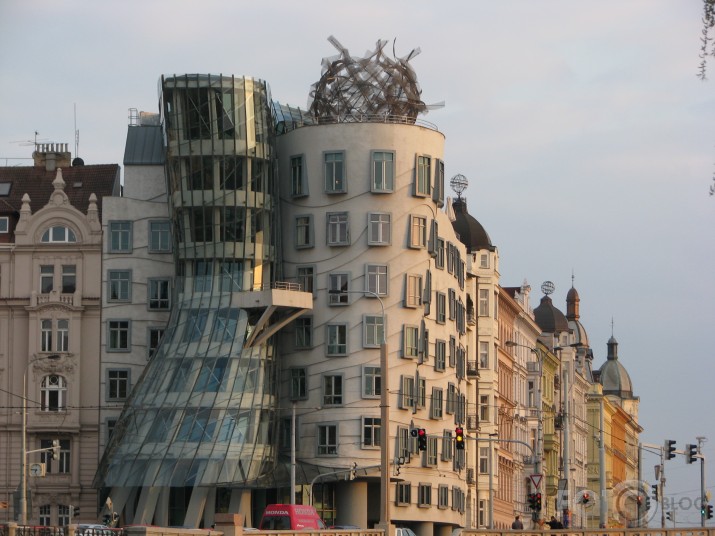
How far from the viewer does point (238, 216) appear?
93688 millimetres

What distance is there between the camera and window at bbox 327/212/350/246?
94.6 m

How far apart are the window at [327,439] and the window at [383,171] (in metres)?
12.3

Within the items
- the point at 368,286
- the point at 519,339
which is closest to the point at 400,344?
the point at 368,286

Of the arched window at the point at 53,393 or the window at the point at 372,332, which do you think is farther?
the arched window at the point at 53,393

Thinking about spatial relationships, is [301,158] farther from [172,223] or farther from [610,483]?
[610,483]

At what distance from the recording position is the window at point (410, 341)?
94625 mm

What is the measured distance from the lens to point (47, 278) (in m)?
97.3

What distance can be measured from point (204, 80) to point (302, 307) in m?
12.4

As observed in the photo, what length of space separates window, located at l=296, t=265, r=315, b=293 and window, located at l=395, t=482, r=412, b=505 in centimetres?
1090

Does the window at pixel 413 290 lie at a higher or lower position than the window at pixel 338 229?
lower

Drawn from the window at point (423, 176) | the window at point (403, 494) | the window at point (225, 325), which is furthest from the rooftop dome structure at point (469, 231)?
the window at point (225, 325)

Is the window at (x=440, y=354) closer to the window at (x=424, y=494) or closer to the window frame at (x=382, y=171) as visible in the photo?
the window at (x=424, y=494)

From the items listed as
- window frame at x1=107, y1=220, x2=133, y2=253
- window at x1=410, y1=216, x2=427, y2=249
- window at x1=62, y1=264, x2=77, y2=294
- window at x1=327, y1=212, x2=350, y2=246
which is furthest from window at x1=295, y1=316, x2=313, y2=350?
window at x1=62, y1=264, x2=77, y2=294

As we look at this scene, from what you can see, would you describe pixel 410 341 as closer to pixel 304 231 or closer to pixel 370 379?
pixel 370 379
